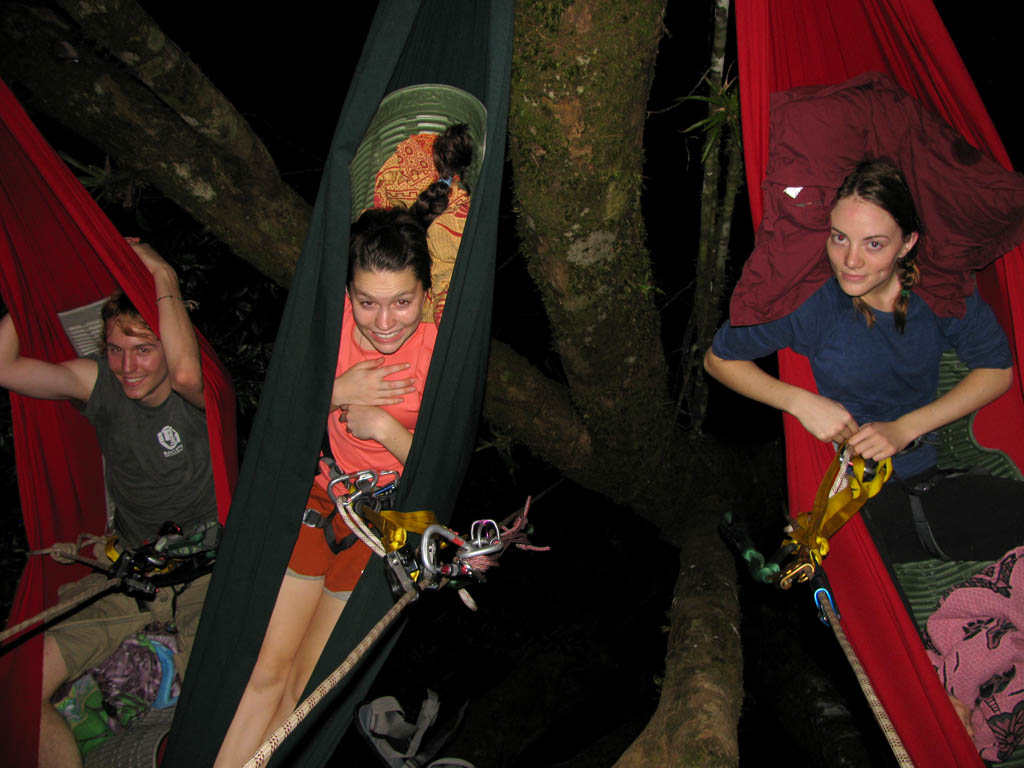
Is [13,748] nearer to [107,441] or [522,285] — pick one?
[107,441]

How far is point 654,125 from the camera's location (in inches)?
Answer: 129

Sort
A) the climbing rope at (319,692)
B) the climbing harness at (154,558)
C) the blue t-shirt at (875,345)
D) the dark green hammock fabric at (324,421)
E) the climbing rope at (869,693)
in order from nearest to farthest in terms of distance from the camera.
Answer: the climbing rope at (319,692) < the climbing rope at (869,693) < the dark green hammock fabric at (324,421) < the blue t-shirt at (875,345) < the climbing harness at (154,558)

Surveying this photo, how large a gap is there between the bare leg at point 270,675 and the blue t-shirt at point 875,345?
101cm

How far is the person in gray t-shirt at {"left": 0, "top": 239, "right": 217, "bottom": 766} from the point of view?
159 centimetres

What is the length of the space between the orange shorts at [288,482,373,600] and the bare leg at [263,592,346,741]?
31 millimetres

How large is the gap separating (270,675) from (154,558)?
428mm

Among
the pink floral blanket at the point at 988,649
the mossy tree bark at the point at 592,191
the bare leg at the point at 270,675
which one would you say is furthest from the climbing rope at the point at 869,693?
the bare leg at the point at 270,675

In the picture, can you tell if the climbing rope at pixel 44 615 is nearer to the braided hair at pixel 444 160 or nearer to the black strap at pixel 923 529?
the braided hair at pixel 444 160

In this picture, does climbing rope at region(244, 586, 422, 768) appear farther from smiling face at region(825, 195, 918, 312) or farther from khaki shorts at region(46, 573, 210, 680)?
smiling face at region(825, 195, 918, 312)

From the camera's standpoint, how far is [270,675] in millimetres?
1382

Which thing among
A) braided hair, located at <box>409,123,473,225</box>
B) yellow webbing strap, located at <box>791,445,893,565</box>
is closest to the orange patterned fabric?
braided hair, located at <box>409,123,473,225</box>

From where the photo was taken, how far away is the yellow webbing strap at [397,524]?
48.4 inches

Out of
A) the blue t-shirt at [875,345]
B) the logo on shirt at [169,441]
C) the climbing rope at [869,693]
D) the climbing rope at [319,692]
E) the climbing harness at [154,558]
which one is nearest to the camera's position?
the climbing rope at [319,692]

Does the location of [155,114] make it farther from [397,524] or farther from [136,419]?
[397,524]
